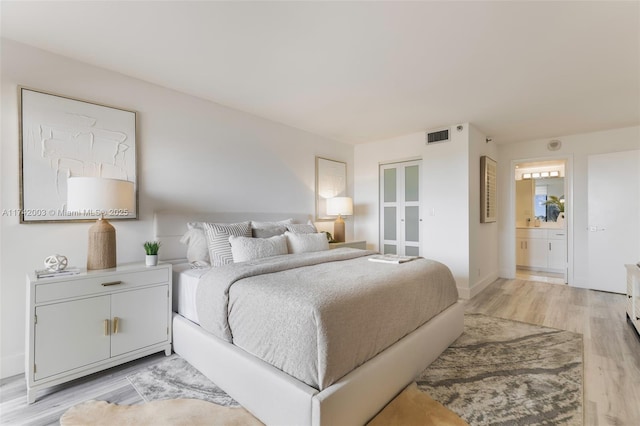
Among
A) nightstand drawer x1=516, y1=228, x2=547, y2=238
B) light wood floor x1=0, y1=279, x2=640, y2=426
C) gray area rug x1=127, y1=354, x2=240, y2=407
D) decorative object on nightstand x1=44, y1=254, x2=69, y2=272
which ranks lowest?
light wood floor x1=0, y1=279, x2=640, y2=426

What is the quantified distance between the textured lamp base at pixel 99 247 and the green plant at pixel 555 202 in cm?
768

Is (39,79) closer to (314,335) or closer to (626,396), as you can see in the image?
(314,335)

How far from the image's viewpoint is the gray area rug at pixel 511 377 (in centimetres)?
170

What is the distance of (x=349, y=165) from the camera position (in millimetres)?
5375

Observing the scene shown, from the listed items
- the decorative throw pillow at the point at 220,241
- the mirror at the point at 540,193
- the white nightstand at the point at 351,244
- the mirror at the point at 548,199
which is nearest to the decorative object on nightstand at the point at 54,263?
the decorative throw pillow at the point at 220,241

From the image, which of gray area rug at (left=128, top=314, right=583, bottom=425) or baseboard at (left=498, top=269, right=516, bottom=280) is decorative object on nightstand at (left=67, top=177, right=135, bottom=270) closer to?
gray area rug at (left=128, top=314, right=583, bottom=425)

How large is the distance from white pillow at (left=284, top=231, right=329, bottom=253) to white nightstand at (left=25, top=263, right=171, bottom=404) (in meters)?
1.23

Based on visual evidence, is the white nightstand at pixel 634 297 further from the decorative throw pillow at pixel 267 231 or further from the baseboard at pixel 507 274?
the decorative throw pillow at pixel 267 231

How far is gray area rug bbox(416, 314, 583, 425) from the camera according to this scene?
1695 mm

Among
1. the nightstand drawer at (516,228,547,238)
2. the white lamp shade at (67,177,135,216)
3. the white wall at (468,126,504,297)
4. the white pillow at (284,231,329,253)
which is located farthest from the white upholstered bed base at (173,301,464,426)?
the nightstand drawer at (516,228,547,238)

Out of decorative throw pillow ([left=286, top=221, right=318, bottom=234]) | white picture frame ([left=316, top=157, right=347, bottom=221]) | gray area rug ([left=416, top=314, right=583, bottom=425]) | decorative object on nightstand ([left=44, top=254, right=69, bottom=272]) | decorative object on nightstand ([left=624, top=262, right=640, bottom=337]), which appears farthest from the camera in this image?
white picture frame ([left=316, top=157, right=347, bottom=221])

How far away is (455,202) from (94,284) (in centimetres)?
418

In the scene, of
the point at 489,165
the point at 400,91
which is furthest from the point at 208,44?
the point at 489,165

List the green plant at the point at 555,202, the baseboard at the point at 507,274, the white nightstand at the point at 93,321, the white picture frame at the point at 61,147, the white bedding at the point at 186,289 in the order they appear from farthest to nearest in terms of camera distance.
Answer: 1. the green plant at the point at 555,202
2. the baseboard at the point at 507,274
3. the white bedding at the point at 186,289
4. the white picture frame at the point at 61,147
5. the white nightstand at the point at 93,321
